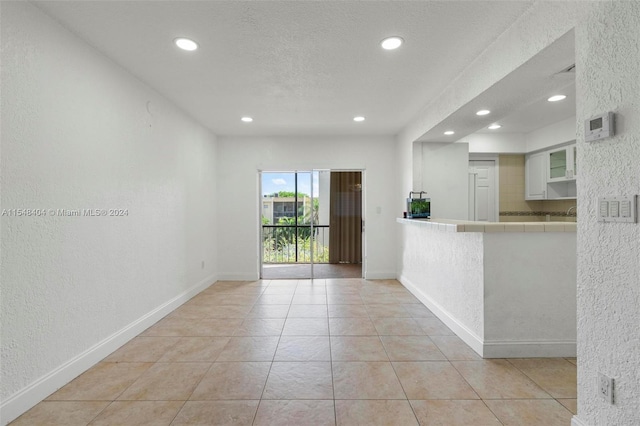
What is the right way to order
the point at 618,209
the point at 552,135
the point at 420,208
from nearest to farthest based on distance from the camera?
1. the point at 618,209
2. the point at 420,208
3. the point at 552,135

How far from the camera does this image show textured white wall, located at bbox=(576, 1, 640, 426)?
135 cm

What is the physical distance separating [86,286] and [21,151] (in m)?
1.09

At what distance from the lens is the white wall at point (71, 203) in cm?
184

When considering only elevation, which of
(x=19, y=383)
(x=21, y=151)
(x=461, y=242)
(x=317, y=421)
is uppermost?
(x=21, y=151)

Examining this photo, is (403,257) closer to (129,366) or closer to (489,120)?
(489,120)

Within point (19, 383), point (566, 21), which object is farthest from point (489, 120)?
point (19, 383)

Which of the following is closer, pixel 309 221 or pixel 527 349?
pixel 527 349

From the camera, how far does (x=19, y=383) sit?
1851 mm

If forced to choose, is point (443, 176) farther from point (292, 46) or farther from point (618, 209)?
point (618, 209)

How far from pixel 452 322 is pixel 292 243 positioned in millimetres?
4288

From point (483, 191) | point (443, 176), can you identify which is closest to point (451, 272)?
point (443, 176)

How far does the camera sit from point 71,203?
2.25 metres

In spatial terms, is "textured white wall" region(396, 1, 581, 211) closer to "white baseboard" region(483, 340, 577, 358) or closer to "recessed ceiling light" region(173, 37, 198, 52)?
"white baseboard" region(483, 340, 577, 358)

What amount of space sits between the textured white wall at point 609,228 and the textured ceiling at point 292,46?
71 cm
